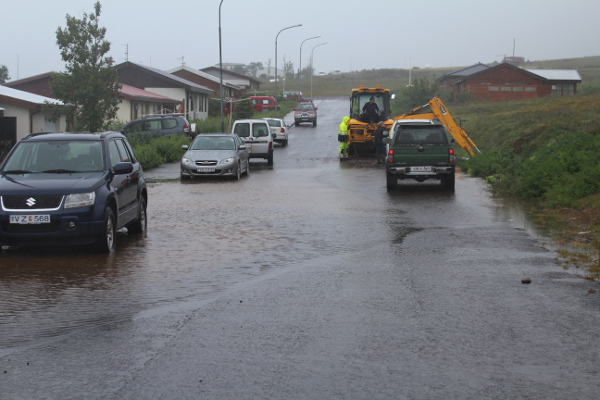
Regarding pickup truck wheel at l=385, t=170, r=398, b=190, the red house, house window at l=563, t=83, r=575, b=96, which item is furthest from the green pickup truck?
house window at l=563, t=83, r=575, b=96

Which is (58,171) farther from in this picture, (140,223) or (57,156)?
(140,223)

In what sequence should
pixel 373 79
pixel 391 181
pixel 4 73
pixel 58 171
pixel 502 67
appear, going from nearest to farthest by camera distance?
pixel 58 171 < pixel 391 181 < pixel 502 67 < pixel 4 73 < pixel 373 79

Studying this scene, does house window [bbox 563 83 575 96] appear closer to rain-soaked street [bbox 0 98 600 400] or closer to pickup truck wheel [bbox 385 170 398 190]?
pickup truck wheel [bbox 385 170 398 190]

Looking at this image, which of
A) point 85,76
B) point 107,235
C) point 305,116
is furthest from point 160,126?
point 305,116

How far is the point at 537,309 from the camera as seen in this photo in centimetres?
761

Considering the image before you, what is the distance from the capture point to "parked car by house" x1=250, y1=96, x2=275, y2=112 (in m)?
81.2

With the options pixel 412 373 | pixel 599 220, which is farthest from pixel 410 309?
pixel 599 220

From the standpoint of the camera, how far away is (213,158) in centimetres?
2503

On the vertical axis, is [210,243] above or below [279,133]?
below

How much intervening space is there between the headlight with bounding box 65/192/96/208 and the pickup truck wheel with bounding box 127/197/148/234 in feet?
7.87

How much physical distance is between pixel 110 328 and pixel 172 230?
7010 millimetres

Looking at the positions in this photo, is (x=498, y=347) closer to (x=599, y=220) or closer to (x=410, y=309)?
(x=410, y=309)

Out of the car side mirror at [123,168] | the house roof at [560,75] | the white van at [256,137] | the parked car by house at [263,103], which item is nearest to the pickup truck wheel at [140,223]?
the car side mirror at [123,168]

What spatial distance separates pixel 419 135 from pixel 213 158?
279 inches
